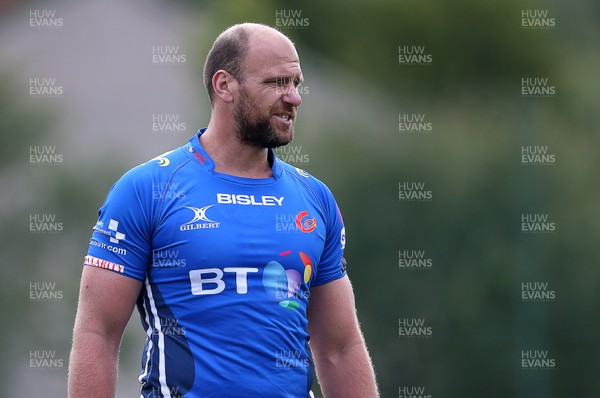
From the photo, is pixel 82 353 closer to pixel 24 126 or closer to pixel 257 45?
pixel 257 45

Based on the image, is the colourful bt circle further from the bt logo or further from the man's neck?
the man's neck

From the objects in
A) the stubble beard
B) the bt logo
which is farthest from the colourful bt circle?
the stubble beard

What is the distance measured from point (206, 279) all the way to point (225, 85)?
561 mm

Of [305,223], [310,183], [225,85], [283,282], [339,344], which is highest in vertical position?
[225,85]

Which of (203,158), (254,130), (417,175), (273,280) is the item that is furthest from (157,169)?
(417,175)

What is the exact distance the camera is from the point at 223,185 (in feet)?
8.82

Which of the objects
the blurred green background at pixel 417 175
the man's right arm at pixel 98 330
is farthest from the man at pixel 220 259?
the blurred green background at pixel 417 175

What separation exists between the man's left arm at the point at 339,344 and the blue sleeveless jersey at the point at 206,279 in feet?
0.61

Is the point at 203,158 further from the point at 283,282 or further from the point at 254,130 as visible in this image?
the point at 283,282

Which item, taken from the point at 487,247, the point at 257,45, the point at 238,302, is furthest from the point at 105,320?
the point at 487,247

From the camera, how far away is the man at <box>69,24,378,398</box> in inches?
100

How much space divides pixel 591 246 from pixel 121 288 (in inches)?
290

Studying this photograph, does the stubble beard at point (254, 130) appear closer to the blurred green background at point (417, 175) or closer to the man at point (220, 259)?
the man at point (220, 259)

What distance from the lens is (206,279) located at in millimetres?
2570
